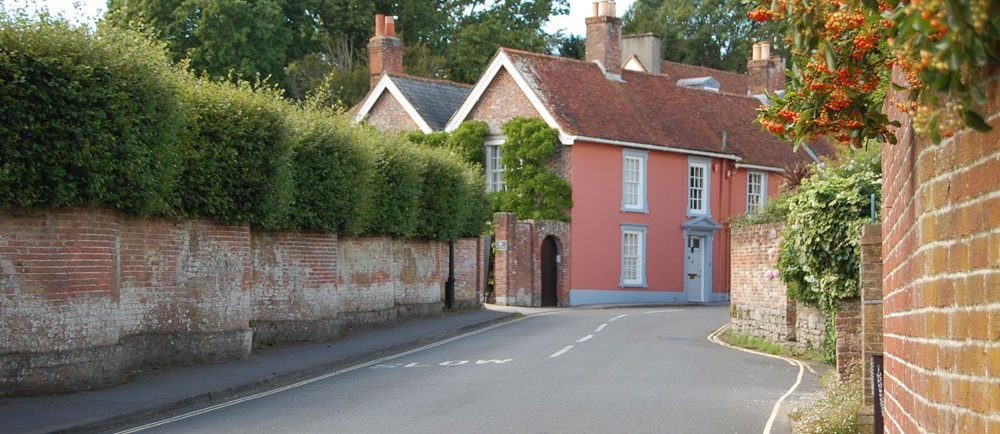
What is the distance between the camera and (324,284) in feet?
78.3

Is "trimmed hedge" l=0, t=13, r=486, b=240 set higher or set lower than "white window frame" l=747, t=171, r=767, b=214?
lower

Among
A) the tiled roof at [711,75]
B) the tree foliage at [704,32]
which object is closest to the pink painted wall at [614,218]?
the tiled roof at [711,75]

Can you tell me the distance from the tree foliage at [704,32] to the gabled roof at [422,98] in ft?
103

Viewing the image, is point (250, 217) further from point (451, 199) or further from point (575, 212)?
point (575, 212)

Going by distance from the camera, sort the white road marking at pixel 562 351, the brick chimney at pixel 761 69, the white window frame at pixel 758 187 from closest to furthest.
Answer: the white road marking at pixel 562 351, the white window frame at pixel 758 187, the brick chimney at pixel 761 69

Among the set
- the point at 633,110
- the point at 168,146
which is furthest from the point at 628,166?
the point at 168,146

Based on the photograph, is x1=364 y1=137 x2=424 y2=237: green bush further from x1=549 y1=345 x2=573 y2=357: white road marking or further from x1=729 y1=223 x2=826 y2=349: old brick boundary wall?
x1=729 y1=223 x2=826 y2=349: old brick boundary wall

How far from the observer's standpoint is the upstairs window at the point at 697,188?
47656 millimetres

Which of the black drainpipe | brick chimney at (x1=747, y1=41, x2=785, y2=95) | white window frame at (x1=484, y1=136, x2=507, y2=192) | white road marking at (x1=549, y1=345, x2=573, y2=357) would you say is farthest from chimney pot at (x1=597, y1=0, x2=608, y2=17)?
white road marking at (x1=549, y1=345, x2=573, y2=357)

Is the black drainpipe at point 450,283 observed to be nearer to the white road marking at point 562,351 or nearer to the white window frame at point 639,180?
the white road marking at point 562,351

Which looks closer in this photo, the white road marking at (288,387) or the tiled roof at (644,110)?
the white road marking at (288,387)

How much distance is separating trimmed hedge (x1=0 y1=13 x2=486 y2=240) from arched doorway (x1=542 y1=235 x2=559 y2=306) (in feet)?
46.8

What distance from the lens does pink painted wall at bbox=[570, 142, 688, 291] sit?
142 feet

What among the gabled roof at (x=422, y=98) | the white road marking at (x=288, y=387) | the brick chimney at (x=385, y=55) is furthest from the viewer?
the brick chimney at (x=385, y=55)
